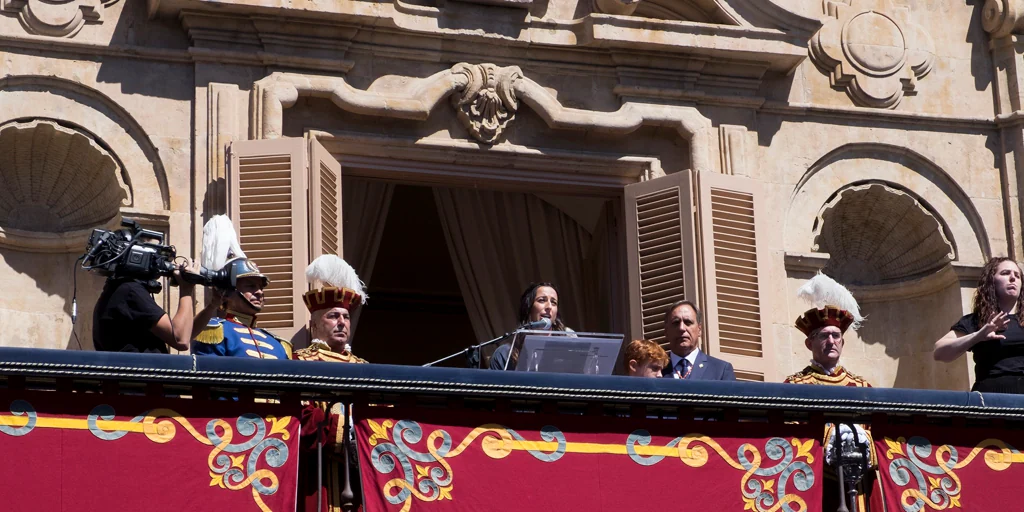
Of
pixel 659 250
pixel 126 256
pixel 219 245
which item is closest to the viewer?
pixel 126 256

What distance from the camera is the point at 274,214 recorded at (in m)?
12.7

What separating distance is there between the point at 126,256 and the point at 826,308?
3444 mm

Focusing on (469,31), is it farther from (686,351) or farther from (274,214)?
(686,351)

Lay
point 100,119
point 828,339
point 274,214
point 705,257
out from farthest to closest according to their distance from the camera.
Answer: point 705,257 < point 100,119 < point 274,214 < point 828,339

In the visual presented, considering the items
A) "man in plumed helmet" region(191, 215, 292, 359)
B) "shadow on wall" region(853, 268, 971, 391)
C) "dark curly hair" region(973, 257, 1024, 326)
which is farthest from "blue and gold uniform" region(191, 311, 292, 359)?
"shadow on wall" region(853, 268, 971, 391)

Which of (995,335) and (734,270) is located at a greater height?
(734,270)

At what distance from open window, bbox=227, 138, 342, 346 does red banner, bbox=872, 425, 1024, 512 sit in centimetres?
366

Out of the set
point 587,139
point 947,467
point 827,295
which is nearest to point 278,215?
point 587,139

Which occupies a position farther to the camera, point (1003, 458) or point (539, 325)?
point (539, 325)

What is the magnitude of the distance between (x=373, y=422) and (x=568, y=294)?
6.06 meters

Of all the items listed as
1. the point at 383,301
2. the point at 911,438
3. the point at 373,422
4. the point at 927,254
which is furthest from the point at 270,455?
the point at 383,301

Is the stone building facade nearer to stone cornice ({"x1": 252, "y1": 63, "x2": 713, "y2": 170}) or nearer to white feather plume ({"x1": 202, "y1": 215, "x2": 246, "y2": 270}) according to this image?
stone cornice ({"x1": 252, "y1": 63, "x2": 713, "y2": 170})

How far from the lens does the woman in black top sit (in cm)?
1098

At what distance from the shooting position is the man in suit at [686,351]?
36.9 feet
